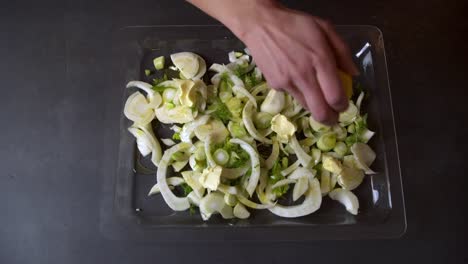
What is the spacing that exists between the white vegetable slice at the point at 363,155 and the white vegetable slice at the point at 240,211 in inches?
10.8

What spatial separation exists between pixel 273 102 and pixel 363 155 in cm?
24

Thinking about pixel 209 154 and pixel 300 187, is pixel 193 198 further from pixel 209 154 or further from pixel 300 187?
pixel 300 187

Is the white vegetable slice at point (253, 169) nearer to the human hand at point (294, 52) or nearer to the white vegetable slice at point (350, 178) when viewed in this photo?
the white vegetable slice at point (350, 178)

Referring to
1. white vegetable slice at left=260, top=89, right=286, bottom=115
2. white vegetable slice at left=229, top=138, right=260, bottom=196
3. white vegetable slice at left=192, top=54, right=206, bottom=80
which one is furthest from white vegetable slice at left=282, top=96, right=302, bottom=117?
white vegetable slice at left=192, top=54, right=206, bottom=80

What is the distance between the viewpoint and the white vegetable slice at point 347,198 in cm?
91

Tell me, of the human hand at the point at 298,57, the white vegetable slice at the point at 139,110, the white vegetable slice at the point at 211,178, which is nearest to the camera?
the human hand at the point at 298,57

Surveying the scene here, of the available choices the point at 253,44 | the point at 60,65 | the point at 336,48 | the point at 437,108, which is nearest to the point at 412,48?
the point at 437,108

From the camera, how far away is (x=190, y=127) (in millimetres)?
943

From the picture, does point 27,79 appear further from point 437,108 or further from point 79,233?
point 437,108

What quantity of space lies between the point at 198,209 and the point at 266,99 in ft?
0.94

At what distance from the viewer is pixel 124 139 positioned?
3.17 feet

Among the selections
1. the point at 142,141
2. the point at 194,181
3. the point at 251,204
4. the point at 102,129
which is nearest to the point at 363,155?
the point at 251,204

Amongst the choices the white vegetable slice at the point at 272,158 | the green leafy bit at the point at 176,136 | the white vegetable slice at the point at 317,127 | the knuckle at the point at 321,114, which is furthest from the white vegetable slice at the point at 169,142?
the knuckle at the point at 321,114

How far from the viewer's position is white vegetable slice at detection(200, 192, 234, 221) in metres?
0.88
